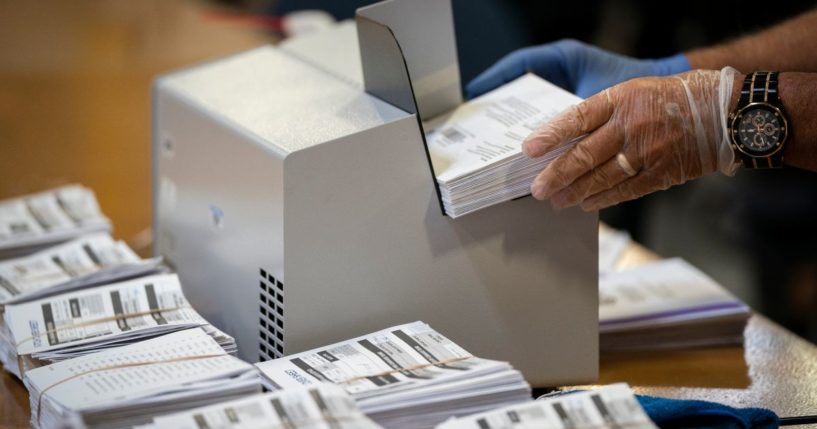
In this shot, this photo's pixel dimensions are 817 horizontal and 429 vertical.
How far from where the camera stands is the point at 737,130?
51.6 inches

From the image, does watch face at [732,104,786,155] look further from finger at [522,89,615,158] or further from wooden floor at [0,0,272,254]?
wooden floor at [0,0,272,254]

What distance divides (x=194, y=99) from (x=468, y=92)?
39 cm

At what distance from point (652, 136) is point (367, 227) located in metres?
0.37

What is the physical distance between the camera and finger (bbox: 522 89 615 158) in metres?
1.25

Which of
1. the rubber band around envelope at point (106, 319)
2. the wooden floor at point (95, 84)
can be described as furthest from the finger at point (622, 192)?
the wooden floor at point (95, 84)

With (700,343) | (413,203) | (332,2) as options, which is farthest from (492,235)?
(332,2)

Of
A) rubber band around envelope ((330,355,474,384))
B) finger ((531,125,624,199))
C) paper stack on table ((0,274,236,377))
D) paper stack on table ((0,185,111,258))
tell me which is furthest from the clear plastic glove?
paper stack on table ((0,185,111,258))

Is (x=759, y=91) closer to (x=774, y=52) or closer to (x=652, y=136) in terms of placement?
(x=652, y=136)

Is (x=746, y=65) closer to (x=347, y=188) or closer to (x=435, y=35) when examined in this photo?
(x=435, y=35)

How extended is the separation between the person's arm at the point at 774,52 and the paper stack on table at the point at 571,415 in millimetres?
799

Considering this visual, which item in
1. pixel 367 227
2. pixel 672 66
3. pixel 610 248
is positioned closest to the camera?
pixel 367 227

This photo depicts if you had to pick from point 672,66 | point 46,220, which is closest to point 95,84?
point 46,220

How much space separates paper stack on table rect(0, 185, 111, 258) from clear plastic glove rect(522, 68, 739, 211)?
81 centimetres

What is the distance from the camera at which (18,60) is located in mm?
2975
